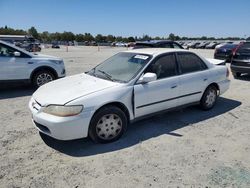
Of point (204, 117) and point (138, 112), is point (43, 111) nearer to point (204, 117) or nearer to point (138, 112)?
point (138, 112)

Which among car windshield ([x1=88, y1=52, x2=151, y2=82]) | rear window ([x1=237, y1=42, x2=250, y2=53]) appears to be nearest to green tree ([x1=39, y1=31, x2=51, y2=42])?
rear window ([x1=237, y1=42, x2=250, y2=53])

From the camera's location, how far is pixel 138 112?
14.6 feet

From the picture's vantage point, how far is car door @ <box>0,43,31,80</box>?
7.21m

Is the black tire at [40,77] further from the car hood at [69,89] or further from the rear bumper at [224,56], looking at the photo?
the rear bumper at [224,56]

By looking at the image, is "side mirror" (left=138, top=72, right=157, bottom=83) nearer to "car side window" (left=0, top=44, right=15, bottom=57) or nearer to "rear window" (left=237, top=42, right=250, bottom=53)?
"car side window" (left=0, top=44, right=15, bottom=57)

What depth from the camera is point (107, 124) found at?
4.10 metres

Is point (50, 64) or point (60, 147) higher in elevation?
point (50, 64)

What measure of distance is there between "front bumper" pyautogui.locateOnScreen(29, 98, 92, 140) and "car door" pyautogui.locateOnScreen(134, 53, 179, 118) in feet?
3.31

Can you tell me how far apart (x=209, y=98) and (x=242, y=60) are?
4.59m

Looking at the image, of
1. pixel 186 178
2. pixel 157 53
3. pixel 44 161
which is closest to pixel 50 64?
pixel 157 53

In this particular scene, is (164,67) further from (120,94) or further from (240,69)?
(240,69)

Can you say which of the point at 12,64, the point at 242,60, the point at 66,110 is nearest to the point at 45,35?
the point at 12,64

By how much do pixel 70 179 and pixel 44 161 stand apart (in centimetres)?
65

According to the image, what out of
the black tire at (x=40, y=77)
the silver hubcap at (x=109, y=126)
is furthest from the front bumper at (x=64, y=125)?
the black tire at (x=40, y=77)
